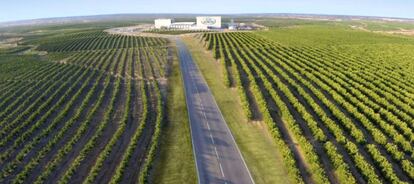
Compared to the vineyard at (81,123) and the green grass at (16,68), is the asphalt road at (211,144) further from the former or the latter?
the green grass at (16,68)

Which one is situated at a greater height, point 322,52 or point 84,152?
point 322,52

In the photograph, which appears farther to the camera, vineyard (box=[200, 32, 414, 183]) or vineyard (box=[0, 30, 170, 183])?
vineyard (box=[0, 30, 170, 183])

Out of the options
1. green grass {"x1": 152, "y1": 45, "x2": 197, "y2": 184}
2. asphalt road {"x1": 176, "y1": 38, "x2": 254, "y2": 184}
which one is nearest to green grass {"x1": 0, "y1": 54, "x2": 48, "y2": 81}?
asphalt road {"x1": 176, "y1": 38, "x2": 254, "y2": 184}

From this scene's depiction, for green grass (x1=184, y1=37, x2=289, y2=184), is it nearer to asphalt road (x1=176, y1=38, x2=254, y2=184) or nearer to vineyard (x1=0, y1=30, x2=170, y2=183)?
asphalt road (x1=176, y1=38, x2=254, y2=184)

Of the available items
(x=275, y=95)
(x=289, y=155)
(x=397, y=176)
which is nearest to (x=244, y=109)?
(x=275, y=95)

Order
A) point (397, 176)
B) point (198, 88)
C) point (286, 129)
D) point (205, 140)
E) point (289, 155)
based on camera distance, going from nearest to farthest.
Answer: point (397, 176)
point (289, 155)
point (205, 140)
point (286, 129)
point (198, 88)

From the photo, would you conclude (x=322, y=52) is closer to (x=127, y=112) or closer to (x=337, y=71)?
(x=337, y=71)

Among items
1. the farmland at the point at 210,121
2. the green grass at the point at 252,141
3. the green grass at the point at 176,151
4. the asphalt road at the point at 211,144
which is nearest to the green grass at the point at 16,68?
the farmland at the point at 210,121
